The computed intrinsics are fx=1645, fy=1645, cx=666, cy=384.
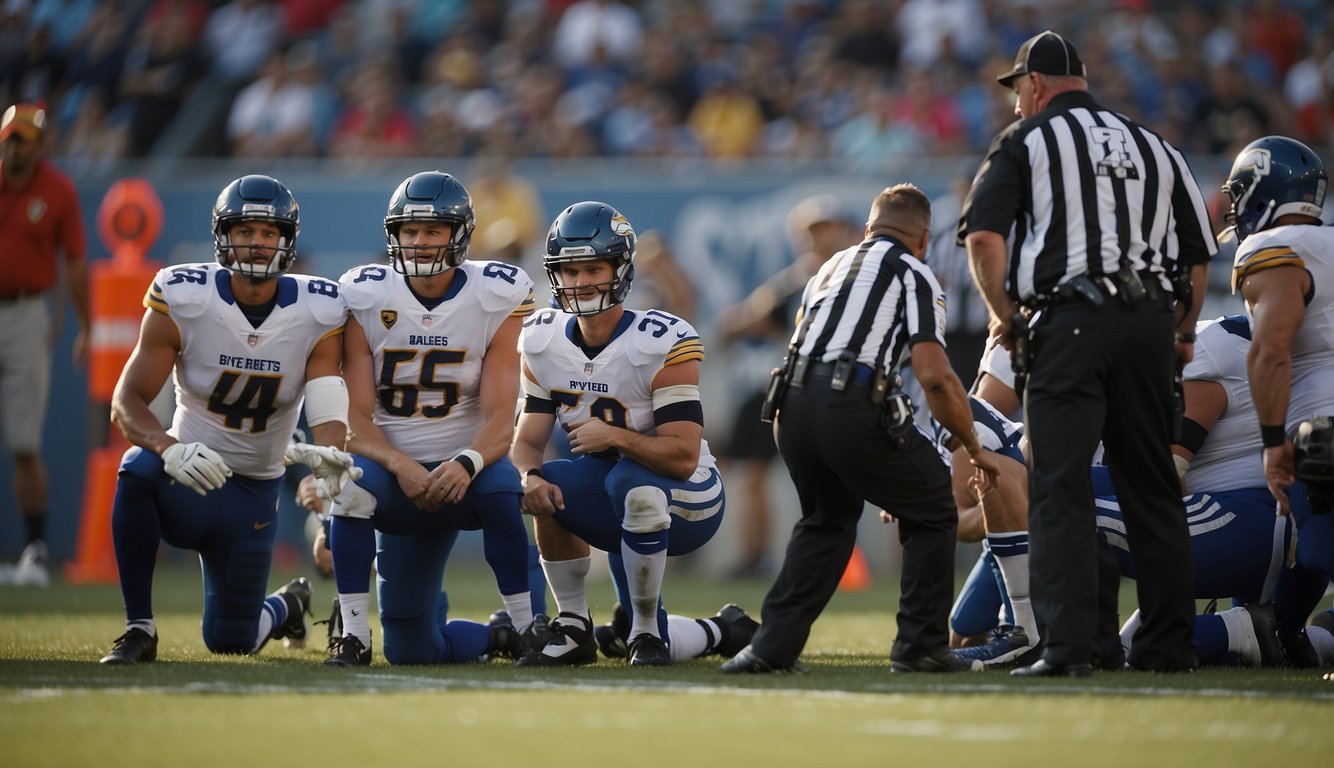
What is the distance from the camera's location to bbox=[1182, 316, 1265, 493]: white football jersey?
6.04m

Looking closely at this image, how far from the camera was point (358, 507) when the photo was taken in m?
5.74

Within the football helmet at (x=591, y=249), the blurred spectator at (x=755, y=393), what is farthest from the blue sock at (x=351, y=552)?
the blurred spectator at (x=755, y=393)

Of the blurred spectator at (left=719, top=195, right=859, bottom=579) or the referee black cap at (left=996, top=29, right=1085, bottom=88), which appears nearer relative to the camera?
the referee black cap at (left=996, top=29, right=1085, bottom=88)

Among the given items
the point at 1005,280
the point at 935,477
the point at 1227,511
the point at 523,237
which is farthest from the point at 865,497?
the point at 523,237

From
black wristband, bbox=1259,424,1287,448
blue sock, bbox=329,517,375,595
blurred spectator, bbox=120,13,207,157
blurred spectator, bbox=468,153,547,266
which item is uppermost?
blurred spectator, bbox=120,13,207,157

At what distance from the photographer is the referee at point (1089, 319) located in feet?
16.6

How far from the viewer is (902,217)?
5.49m

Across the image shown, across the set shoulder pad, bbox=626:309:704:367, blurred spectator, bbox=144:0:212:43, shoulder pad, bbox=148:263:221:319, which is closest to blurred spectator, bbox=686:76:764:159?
blurred spectator, bbox=144:0:212:43

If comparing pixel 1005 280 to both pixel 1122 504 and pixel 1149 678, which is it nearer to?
pixel 1122 504

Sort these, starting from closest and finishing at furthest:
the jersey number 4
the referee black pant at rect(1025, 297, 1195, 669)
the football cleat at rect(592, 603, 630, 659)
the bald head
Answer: the referee black pant at rect(1025, 297, 1195, 669), the bald head, the jersey number 4, the football cleat at rect(592, 603, 630, 659)

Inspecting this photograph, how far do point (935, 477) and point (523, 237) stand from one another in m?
6.78

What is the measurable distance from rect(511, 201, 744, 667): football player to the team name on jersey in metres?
0.93

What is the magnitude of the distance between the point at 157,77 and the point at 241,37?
1.16 meters

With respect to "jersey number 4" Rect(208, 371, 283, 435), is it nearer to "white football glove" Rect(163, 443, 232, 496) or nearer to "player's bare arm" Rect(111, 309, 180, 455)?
"player's bare arm" Rect(111, 309, 180, 455)
